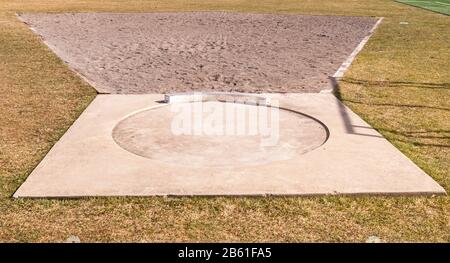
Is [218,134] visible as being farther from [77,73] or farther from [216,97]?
[77,73]

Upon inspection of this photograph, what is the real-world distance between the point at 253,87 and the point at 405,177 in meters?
5.47

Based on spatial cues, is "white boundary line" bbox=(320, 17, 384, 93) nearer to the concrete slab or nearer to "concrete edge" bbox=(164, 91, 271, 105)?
"concrete edge" bbox=(164, 91, 271, 105)

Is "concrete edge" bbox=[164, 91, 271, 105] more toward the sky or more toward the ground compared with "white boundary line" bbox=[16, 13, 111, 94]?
more toward the sky

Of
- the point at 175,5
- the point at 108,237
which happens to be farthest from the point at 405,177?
the point at 175,5

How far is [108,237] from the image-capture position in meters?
4.89

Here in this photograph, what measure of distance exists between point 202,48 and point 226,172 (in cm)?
1051

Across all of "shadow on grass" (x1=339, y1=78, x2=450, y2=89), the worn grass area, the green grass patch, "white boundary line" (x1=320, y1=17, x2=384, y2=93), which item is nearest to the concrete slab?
the worn grass area

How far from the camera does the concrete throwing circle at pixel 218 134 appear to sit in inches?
272

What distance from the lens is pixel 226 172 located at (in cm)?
632

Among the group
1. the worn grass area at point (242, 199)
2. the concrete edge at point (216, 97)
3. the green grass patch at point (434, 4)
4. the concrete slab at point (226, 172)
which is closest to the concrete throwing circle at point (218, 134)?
the concrete slab at point (226, 172)

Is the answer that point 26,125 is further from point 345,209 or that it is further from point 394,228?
point 394,228

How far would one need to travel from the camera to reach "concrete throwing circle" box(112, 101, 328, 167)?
6902 mm

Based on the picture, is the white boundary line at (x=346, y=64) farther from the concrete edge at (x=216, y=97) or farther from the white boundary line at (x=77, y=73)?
the white boundary line at (x=77, y=73)

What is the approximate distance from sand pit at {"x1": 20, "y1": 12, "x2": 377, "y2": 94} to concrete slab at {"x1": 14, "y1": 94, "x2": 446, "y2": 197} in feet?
A: 11.4
